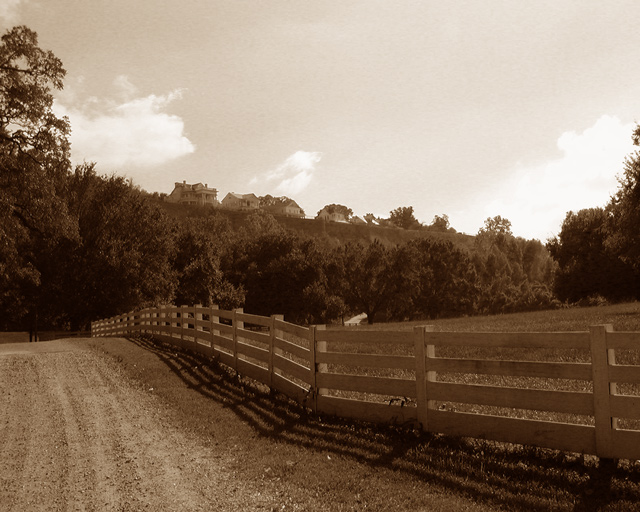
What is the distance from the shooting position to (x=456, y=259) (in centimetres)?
7794

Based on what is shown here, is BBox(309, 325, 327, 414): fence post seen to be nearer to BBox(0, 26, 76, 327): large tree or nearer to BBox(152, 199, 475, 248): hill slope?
BBox(0, 26, 76, 327): large tree

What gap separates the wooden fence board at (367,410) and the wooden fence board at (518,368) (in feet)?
2.83

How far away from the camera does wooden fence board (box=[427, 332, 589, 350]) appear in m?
6.13

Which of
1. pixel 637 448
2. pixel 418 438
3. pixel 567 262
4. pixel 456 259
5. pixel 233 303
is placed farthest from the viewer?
pixel 456 259

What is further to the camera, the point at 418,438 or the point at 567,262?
the point at 567,262

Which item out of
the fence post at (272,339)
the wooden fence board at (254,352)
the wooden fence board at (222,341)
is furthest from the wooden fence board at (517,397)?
the wooden fence board at (222,341)

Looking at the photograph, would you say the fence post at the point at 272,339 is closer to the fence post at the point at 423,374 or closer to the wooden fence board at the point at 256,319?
the wooden fence board at the point at 256,319

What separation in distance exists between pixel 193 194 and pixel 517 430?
18668 cm

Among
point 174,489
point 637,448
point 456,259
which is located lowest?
point 174,489

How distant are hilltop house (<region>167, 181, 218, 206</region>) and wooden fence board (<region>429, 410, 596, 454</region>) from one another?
7143 inches

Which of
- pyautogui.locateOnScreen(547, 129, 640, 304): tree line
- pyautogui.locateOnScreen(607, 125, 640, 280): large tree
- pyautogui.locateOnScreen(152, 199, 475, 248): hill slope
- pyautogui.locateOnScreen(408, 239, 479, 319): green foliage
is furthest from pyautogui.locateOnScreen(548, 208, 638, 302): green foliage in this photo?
pyautogui.locateOnScreen(152, 199, 475, 248): hill slope

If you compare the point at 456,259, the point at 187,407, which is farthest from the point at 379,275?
the point at 187,407

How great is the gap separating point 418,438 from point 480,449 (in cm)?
89

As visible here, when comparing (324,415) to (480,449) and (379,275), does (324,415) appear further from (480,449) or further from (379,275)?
(379,275)
